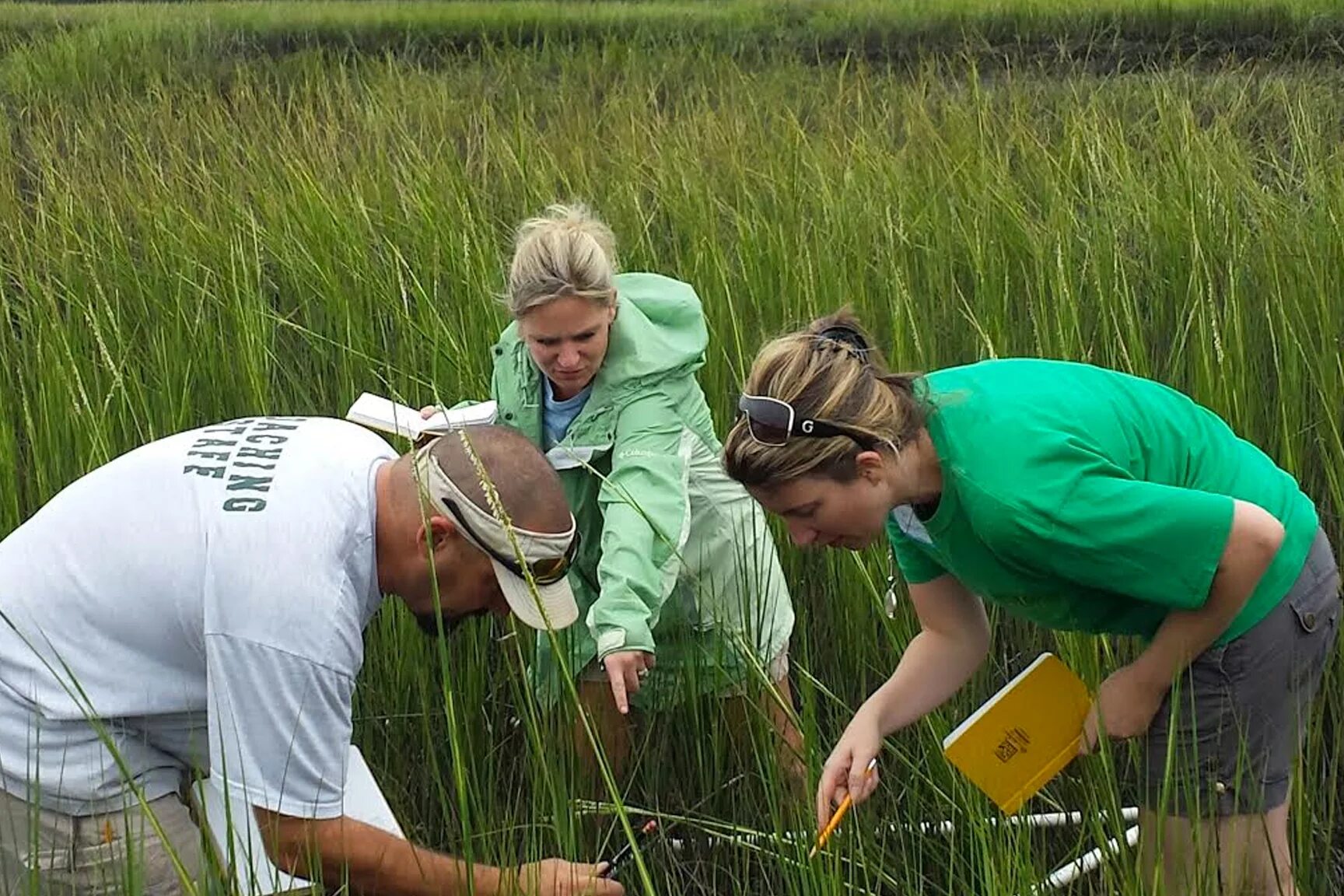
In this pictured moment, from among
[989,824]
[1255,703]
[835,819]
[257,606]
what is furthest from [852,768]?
[257,606]

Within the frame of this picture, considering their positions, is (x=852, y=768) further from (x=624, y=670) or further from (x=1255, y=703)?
(x=1255, y=703)

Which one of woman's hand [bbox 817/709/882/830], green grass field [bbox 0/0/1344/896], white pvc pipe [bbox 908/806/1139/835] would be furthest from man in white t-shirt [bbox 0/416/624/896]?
white pvc pipe [bbox 908/806/1139/835]

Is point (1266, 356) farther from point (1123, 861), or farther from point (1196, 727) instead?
point (1123, 861)

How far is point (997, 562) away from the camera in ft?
5.61

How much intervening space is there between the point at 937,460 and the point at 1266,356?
1777 mm

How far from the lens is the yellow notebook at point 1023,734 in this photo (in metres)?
1.72

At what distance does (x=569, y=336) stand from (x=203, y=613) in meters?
Result: 0.77

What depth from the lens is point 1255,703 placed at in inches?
68.9

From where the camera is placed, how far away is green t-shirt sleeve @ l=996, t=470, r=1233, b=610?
156 cm

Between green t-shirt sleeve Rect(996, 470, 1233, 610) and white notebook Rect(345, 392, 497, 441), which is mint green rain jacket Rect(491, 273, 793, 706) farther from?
green t-shirt sleeve Rect(996, 470, 1233, 610)

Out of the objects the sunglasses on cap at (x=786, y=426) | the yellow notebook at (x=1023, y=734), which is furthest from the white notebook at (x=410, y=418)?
the yellow notebook at (x=1023, y=734)

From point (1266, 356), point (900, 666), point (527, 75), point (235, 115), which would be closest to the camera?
point (900, 666)

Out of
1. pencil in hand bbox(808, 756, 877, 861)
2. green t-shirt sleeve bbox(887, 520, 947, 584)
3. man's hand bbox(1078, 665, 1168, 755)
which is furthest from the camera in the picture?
green t-shirt sleeve bbox(887, 520, 947, 584)

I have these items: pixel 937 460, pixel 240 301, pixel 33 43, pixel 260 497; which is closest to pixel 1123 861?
pixel 937 460
